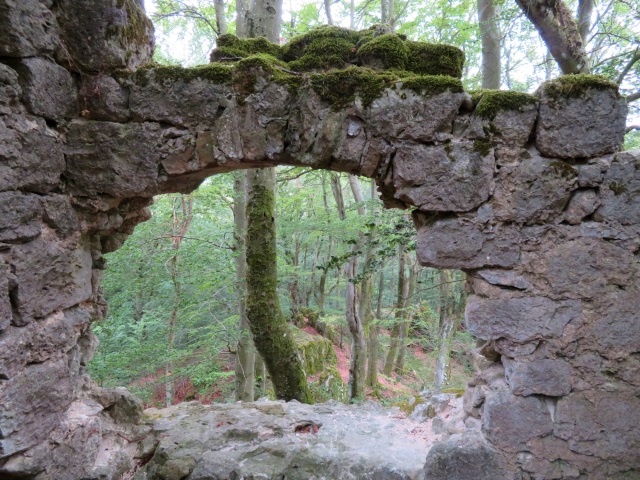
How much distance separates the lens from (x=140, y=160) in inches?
81.9

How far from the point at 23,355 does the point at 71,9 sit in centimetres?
182

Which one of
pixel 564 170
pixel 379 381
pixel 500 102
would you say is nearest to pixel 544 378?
pixel 564 170

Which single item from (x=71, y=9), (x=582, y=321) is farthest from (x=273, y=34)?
(x=582, y=321)

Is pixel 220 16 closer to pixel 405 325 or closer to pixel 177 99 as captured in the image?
pixel 177 99

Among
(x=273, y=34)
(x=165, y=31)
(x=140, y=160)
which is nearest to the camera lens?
(x=140, y=160)

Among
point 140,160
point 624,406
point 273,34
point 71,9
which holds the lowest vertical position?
point 624,406

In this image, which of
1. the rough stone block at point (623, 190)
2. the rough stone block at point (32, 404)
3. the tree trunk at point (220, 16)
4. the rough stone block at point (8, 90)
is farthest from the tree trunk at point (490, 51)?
the rough stone block at point (32, 404)

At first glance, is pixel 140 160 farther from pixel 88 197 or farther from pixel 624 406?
pixel 624 406

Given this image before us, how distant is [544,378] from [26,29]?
322 cm

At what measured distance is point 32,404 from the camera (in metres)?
1.84

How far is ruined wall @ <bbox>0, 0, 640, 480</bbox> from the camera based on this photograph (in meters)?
1.91

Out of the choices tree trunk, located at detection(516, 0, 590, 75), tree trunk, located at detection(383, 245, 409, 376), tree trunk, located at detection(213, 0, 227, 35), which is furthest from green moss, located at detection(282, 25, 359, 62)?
tree trunk, located at detection(383, 245, 409, 376)

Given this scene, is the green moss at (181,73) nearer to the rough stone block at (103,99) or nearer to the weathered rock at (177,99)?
the weathered rock at (177,99)

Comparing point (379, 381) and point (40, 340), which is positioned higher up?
point (40, 340)
